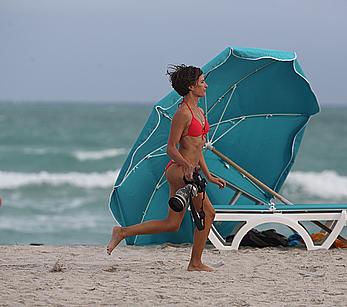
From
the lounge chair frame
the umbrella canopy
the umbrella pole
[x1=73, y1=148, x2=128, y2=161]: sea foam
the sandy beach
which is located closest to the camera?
the sandy beach

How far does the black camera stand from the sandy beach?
543mm

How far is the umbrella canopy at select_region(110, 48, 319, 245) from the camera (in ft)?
27.2

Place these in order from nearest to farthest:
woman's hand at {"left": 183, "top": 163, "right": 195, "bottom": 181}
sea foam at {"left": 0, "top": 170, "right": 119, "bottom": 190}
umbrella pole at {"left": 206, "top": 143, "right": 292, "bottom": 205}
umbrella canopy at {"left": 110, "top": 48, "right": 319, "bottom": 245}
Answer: woman's hand at {"left": 183, "top": 163, "right": 195, "bottom": 181} < umbrella canopy at {"left": 110, "top": 48, "right": 319, "bottom": 245} < umbrella pole at {"left": 206, "top": 143, "right": 292, "bottom": 205} < sea foam at {"left": 0, "top": 170, "right": 119, "bottom": 190}

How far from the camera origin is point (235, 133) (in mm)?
9094

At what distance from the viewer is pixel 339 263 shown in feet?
24.2

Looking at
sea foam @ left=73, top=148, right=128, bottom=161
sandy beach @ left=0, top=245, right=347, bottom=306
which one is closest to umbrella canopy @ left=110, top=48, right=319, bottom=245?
sandy beach @ left=0, top=245, right=347, bottom=306

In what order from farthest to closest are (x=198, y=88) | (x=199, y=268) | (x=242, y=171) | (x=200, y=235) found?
(x=242, y=171) < (x=199, y=268) < (x=200, y=235) < (x=198, y=88)

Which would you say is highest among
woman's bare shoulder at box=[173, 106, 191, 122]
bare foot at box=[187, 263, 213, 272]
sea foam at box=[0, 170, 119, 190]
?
woman's bare shoulder at box=[173, 106, 191, 122]

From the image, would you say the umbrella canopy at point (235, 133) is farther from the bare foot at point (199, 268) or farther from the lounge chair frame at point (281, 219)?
the bare foot at point (199, 268)

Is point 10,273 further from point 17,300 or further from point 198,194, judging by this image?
point 198,194

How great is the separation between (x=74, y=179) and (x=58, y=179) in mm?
394

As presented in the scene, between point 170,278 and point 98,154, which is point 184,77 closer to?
point 170,278

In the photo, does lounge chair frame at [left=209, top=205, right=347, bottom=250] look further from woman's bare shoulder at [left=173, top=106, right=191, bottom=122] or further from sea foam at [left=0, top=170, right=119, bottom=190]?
sea foam at [left=0, top=170, right=119, bottom=190]

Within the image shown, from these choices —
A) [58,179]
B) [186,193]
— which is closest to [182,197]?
[186,193]
